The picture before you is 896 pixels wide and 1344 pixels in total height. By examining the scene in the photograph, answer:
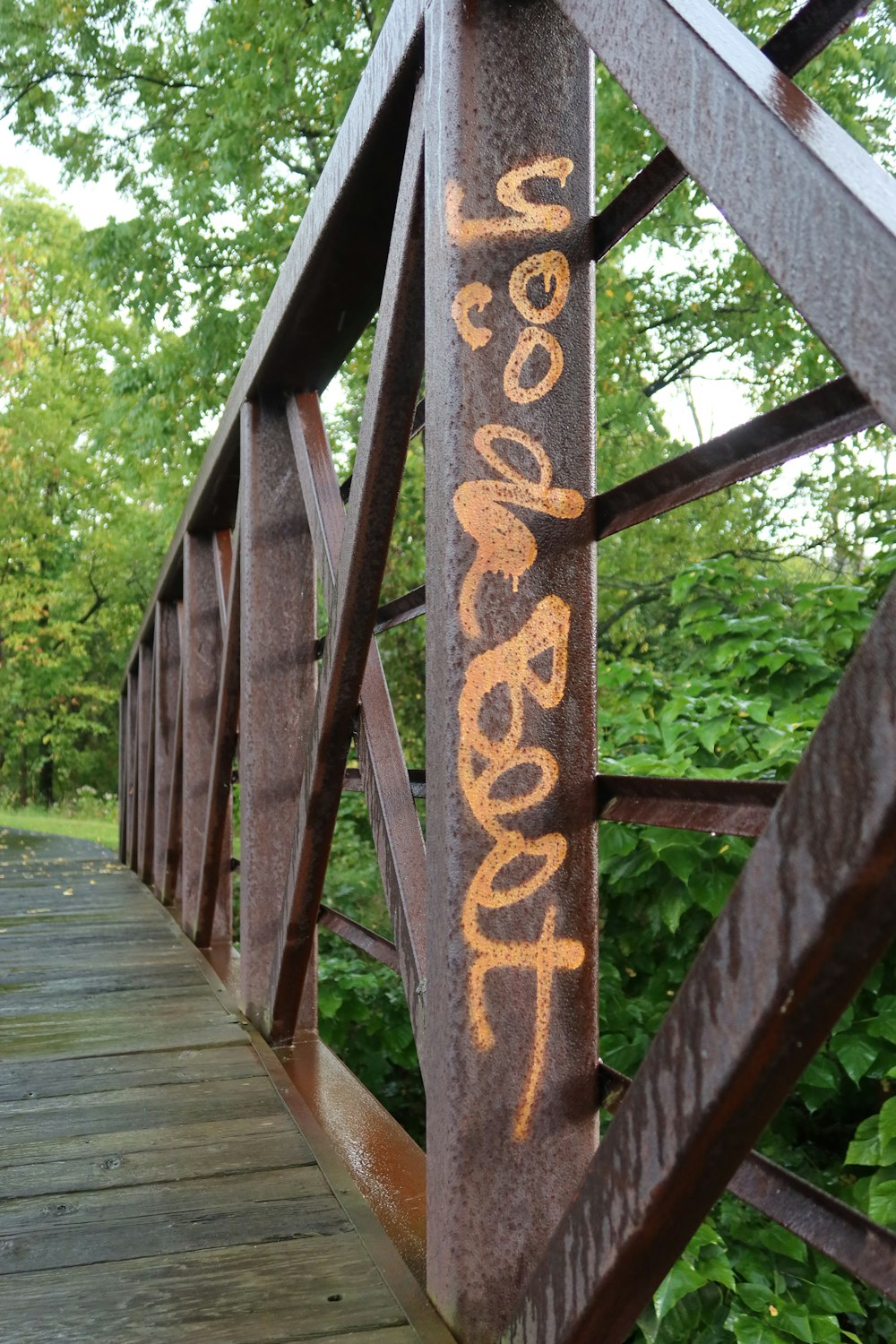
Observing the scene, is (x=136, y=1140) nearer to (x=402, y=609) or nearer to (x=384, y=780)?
(x=384, y=780)

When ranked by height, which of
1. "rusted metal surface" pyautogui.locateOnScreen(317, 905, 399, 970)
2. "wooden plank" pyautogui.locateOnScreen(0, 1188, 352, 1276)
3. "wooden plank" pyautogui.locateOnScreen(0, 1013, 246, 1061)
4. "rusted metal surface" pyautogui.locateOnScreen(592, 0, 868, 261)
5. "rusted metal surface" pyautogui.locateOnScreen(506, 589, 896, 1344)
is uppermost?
"rusted metal surface" pyautogui.locateOnScreen(592, 0, 868, 261)

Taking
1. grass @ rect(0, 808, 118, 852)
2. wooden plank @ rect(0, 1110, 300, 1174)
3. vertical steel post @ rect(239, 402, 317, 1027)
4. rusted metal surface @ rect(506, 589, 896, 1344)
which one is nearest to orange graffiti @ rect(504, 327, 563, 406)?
rusted metal surface @ rect(506, 589, 896, 1344)

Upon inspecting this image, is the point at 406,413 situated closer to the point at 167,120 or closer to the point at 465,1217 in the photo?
the point at 465,1217

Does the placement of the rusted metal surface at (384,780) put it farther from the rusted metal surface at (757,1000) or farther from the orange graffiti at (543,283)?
the orange graffiti at (543,283)

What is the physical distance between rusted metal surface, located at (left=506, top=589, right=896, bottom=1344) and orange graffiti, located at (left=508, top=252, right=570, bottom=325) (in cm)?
71

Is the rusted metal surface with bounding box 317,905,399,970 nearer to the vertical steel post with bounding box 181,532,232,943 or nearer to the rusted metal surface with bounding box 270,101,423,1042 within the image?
the rusted metal surface with bounding box 270,101,423,1042

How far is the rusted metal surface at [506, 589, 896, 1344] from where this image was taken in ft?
2.30

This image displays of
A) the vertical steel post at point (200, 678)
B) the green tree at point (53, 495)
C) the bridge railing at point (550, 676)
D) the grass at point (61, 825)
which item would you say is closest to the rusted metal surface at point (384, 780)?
the bridge railing at point (550, 676)

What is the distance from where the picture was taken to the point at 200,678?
4.04 meters

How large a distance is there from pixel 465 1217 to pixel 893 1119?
1.11 metres

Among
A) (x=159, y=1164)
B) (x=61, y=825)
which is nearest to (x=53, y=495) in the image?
(x=61, y=825)

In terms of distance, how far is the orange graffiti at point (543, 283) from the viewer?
50.9 inches

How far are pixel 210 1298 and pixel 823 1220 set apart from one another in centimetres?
77

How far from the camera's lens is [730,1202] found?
2432 mm
